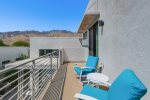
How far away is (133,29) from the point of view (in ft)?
11.8

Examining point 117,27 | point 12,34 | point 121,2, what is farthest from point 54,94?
point 12,34

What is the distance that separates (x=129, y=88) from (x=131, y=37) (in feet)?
5.38

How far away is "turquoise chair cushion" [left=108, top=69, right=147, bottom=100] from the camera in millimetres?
2125

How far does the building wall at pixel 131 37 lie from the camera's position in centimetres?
307

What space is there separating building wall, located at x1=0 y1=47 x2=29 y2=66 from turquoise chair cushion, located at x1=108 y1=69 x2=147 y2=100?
26.1m

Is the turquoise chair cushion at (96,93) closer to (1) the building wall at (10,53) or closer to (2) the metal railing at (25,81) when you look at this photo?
(2) the metal railing at (25,81)

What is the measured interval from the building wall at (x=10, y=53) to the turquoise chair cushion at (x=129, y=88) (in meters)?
26.1

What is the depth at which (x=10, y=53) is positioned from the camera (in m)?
30.1

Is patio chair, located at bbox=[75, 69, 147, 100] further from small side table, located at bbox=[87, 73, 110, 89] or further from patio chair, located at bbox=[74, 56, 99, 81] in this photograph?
patio chair, located at bbox=[74, 56, 99, 81]

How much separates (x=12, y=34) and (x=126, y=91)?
71566mm

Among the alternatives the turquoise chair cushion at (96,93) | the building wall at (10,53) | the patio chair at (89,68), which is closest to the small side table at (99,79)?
the turquoise chair cushion at (96,93)

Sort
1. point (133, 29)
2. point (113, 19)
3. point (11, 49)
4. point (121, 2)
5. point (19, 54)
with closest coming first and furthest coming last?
point (133, 29) < point (121, 2) < point (113, 19) < point (11, 49) < point (19, 54)

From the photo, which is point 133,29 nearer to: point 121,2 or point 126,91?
point 121,2

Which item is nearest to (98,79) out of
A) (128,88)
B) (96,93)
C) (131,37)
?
(96,93)
